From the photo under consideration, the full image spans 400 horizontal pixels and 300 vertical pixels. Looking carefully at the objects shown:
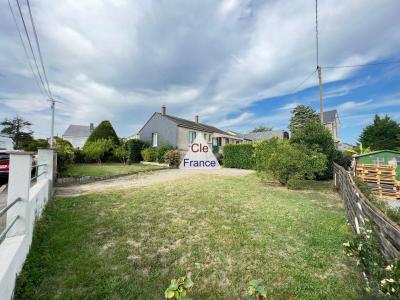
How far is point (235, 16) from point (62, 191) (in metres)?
10.1

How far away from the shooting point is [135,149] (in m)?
24.5

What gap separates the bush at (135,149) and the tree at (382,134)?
3075 cm

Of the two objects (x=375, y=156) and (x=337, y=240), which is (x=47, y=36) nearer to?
(x=337, y=240)

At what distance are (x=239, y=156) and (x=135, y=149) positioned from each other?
40.0 feet

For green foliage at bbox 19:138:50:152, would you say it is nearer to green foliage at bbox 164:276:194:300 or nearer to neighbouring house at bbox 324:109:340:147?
green foliage at bbox 164:276:194:300

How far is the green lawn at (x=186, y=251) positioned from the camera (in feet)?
9.33

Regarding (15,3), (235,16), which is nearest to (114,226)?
(15,3)

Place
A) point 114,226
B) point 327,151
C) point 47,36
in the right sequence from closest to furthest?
point 114,226 → point 47,36 → point 327,151

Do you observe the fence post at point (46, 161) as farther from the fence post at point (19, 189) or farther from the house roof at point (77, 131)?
the house roof at point (77, 131)

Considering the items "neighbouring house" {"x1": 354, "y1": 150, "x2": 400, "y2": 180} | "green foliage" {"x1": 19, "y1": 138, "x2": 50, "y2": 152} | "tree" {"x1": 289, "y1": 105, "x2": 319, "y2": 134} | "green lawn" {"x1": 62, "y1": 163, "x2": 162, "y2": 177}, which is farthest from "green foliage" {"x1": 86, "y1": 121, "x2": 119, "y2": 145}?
"tree" {"x1": 289, "y1": 105, "x2": 319, "y2": 134}

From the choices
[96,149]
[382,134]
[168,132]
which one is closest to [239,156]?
[168,132]

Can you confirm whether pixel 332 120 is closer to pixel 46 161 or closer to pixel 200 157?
pixel 200 157

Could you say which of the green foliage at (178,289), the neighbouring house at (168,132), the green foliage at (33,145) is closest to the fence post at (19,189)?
the green foliage at (178,289)

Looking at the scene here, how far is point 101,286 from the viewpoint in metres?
2.82
